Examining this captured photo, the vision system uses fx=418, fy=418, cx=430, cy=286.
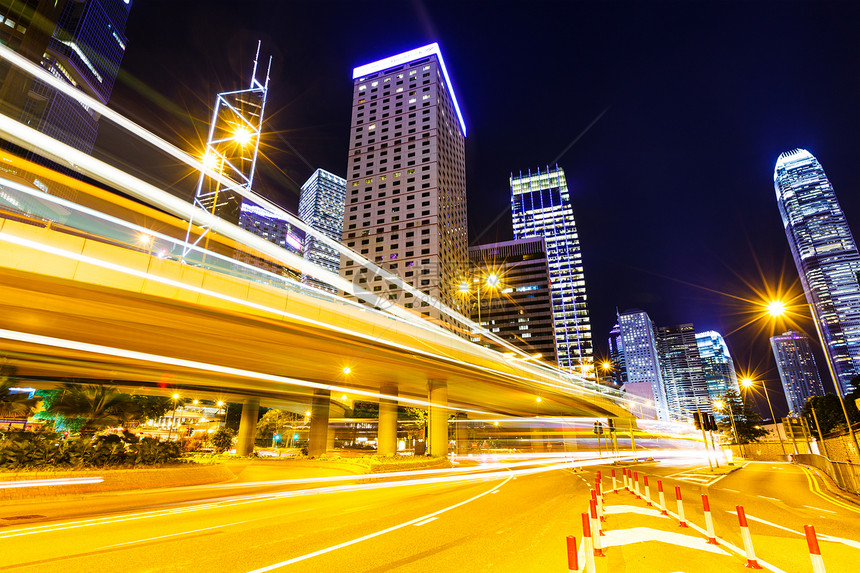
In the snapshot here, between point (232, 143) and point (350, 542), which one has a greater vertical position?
point (232, 143)

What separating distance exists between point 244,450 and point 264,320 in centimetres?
2949

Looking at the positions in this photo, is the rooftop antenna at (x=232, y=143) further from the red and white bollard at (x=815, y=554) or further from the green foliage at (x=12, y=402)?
the red and white bollard at (x=815, y=554)

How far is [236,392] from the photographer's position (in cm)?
3606

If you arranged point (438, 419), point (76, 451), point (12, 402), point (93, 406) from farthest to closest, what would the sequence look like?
point (438, 419)
point (93, 406)
point (12, 402)
point (76, 451)

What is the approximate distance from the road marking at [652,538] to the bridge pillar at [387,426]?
30201 mm

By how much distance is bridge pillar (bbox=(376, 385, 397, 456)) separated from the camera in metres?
37.7

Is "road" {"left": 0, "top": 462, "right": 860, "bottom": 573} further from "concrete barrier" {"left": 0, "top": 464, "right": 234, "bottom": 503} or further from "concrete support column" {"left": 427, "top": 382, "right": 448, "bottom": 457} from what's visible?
"concrete support column" {"left": 427, "top": 382, "right": 448, "bottom": 457}

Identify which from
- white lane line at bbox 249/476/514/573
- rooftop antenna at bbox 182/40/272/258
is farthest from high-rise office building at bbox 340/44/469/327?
white lane line at bbox 249/476/514/573

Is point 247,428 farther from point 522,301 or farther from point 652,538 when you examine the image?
point 522,301

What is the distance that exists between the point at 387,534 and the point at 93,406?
19.7 meters

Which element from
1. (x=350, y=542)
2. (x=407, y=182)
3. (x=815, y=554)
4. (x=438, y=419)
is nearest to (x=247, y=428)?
(x=438, y=419)

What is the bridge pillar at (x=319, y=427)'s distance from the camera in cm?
3883

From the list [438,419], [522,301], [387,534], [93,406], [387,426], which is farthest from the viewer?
[522,301]

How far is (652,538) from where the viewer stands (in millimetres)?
8656
